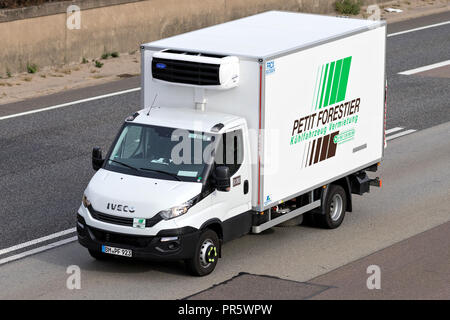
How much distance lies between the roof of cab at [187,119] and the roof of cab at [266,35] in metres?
0.87

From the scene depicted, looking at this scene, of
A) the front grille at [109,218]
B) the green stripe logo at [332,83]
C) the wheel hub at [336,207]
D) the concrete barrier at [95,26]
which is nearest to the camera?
the front grille at [109,218]

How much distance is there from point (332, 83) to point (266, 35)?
1.22 m

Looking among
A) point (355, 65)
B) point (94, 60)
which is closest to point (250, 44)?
point (355, 65)

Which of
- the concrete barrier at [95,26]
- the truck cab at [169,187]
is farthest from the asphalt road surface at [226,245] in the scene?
the concrete barrier at [95,26]

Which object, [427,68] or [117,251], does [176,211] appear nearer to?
[117,251]

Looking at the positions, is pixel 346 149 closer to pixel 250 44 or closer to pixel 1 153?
pixel 250 44

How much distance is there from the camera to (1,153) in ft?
64.3

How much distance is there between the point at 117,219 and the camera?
43.3 ft

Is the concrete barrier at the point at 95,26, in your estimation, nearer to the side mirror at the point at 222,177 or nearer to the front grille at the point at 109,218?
the front grille at the point at 109,218

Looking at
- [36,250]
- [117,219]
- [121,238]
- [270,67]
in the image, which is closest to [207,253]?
[121,238]

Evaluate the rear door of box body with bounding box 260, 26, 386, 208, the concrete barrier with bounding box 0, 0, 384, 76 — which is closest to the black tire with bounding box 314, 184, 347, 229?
the rear door of box body with bounding box 260, 26, 386, 208

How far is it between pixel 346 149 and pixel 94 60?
1307 centimetres

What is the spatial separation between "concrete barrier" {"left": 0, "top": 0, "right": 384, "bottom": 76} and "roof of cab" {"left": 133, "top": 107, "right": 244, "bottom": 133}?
11863 mm

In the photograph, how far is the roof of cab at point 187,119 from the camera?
45.0 ft
